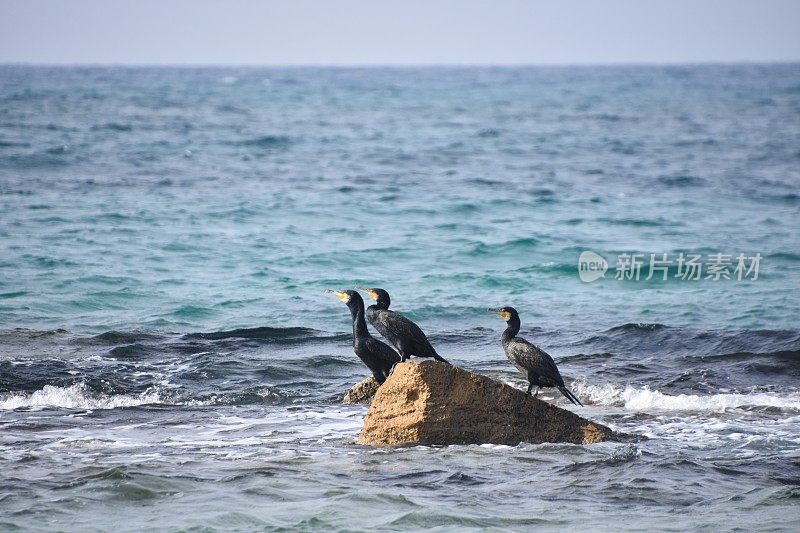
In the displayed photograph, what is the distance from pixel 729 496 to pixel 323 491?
2904 millimetres

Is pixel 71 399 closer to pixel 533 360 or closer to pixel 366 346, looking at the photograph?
pixel 366 346

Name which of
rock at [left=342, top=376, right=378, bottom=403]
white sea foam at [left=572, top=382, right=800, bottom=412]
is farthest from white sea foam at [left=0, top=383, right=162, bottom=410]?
white sea foam at [left=572, top=382, right=800, bottom=412]

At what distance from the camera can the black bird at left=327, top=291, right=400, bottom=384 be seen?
1022 cm

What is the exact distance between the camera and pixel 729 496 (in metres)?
8.20

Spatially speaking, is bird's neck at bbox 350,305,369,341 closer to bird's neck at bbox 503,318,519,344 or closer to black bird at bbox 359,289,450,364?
black bird at bbox 359,289,450,364

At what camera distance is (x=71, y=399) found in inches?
443

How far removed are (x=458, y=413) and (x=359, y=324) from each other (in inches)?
60.3

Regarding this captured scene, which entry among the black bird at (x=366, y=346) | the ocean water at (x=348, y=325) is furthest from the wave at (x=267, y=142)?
the black bird at (x=366, y=346)

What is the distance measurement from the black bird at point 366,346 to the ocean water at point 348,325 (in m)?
0.59

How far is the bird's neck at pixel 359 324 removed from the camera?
33.6ft

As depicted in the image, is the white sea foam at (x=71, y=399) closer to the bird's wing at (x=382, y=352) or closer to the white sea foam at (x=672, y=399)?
the bird's wing at (x=382, y=352)

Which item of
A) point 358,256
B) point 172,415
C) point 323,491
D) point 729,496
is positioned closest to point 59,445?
point 172,415

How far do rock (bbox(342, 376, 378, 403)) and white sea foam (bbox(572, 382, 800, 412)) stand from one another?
7.12 ft

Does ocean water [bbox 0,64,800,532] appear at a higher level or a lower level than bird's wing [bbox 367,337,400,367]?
lower
